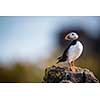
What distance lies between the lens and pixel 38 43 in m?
1.78

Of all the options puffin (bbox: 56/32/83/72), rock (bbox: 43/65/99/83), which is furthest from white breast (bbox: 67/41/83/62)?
rock (bbox: 43/65/99/83)

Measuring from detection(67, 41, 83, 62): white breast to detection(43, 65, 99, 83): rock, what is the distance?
0.36 ft

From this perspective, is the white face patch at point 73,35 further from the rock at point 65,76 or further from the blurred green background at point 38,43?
the rock at point 65,76

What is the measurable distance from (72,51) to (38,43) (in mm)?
296

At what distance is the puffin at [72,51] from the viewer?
5.78 ft

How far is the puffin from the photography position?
69.4 inches

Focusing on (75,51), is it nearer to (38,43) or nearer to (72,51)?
(72,51)

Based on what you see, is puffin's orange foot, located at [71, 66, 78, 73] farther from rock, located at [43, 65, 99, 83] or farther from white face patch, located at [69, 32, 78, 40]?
white face patch, located at [69, 32, 78, 40]

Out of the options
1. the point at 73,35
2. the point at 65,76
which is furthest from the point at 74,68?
the point at 73,35
